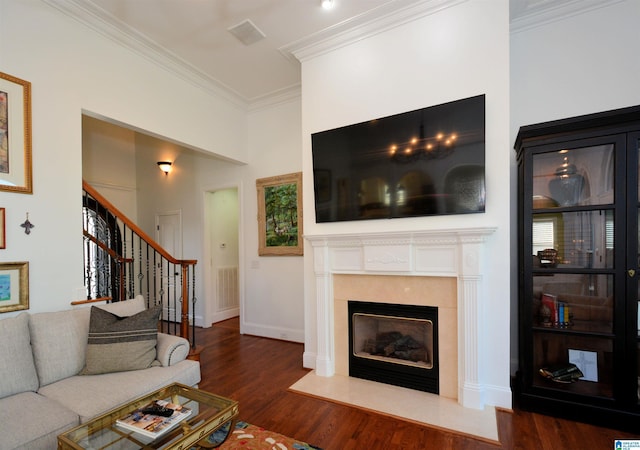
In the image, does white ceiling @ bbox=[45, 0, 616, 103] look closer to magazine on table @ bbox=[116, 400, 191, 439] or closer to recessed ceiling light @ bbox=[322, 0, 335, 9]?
recessed ceiling light @ bbox=[322, 0, 335, 9]

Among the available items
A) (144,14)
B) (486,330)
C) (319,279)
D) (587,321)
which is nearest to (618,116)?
(587,321)

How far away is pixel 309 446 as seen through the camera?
6.19 ft

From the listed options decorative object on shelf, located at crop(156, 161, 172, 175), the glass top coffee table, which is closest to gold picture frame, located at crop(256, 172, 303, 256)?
decorative object on shelf, located at crop(156, 161, 172, 175)

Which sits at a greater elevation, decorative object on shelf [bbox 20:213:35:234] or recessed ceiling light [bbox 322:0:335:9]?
recessed ceiling light [bbox 322:0:335:9]

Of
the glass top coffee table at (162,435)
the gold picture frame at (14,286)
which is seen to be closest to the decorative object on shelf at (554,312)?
the glass top coffee table at (162,435)

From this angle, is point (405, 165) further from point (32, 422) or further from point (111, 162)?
point (111, 162)

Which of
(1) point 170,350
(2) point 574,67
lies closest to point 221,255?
(1) point 170,350

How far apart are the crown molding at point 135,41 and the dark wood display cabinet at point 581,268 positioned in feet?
11.6

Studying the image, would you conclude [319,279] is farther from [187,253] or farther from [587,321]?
[187,253]

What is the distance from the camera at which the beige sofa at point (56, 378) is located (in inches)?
60.3

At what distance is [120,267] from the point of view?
311 cm

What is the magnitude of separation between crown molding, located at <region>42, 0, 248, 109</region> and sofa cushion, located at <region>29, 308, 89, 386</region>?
2.51m

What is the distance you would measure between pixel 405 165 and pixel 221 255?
3758mm

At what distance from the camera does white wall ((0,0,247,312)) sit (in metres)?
2.21
